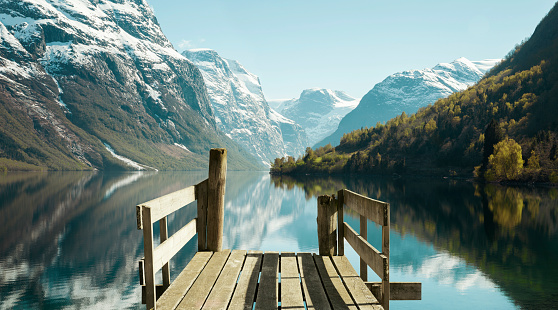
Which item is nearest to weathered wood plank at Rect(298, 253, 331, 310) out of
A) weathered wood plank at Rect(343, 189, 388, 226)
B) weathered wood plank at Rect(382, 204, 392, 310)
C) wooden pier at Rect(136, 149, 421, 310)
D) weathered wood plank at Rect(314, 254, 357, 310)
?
wooden pier at Rect(136, 149, 421, 310)

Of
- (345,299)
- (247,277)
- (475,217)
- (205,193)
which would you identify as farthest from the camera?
(475,217)

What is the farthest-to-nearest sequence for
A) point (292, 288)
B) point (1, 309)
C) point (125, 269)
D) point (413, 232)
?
point (413, 232) < point (125, 269) < point (1, 309) < point (292, 288)

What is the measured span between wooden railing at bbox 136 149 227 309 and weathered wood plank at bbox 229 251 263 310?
1254 mm

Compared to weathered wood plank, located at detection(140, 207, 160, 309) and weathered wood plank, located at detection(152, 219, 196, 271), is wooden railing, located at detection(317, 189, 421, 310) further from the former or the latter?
weathered wood plank, located at detection(140, 207, 160, 309)

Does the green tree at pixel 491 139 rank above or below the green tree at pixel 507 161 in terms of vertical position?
above

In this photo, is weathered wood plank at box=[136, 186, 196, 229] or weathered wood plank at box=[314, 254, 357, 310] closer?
weathered wood plank at box=[136, 186, 196, 229]

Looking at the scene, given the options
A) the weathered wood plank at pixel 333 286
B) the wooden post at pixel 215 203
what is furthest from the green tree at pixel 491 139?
the wooden post at pixel 215 203

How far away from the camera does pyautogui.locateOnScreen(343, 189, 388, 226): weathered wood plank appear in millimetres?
7258

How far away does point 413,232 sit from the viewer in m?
38.6

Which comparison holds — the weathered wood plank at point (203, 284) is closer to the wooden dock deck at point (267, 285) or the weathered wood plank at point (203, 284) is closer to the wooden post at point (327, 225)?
the wooden dock deck at point (267, 285)

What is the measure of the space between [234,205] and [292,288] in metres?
66.3

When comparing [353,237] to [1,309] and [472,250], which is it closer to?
[1,309]

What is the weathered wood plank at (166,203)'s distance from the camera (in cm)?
705

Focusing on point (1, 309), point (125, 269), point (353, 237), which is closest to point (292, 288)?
point (353, 237)
